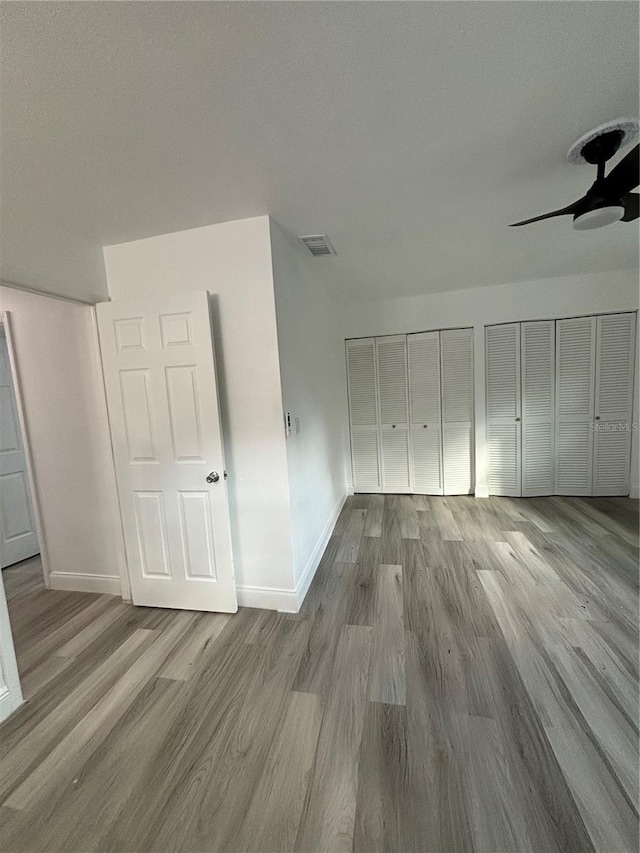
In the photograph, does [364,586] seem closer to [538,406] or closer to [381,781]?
[381,781]

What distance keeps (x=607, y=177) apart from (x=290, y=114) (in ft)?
4.55

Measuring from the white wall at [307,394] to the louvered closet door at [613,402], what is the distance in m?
2.95

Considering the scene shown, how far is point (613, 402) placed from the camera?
3.68m

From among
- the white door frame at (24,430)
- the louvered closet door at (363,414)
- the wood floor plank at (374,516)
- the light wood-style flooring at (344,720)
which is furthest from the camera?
the louvered closet door at (363,414)

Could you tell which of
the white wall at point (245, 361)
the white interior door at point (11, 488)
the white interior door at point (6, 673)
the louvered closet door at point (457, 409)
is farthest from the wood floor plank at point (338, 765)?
the white interior door at point (11, 488)

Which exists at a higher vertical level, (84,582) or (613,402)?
(613,402)

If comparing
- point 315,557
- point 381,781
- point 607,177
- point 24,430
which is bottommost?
point 381,781

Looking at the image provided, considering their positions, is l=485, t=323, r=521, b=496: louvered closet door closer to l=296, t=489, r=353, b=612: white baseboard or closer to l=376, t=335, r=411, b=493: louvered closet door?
l=376, t=335, r=411, b=493: louvered closet door

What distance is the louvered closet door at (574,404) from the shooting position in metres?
3.68

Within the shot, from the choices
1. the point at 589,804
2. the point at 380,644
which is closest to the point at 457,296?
the point at 380,644

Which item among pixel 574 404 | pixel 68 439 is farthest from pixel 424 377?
pixel 68 439

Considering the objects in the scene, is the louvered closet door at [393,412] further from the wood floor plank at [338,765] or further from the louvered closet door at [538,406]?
the wood floor plank at [338,765]

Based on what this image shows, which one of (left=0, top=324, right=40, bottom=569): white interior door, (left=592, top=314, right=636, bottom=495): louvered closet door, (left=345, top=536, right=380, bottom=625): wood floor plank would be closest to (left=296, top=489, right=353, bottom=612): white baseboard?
(left=345, top=536, right=380, bottom=625): wood floor plank

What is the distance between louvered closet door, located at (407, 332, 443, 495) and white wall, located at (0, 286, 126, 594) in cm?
322
